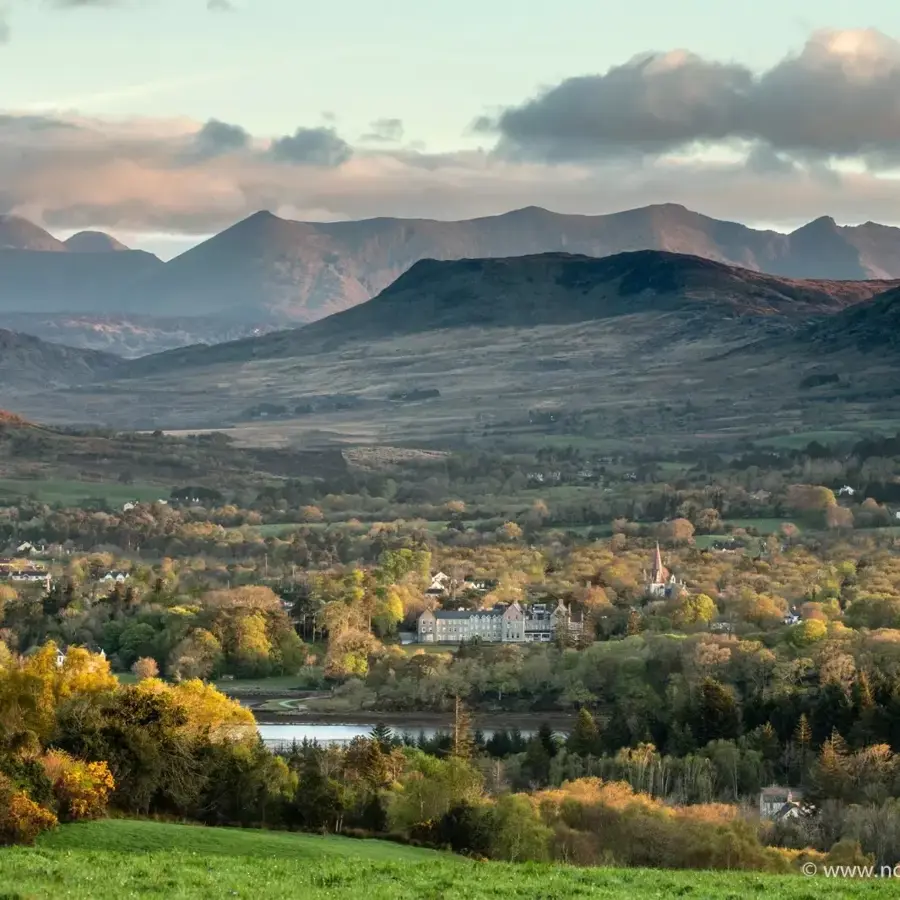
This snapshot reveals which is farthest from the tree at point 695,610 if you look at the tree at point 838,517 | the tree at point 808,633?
the tree at point 838,517

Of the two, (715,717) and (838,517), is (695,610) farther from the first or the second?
(838,517)

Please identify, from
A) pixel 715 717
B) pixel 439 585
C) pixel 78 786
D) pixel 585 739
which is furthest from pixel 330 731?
pixel 439 585

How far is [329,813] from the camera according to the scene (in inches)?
1549

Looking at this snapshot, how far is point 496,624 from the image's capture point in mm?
99062

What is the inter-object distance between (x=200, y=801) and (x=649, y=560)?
8366 cm

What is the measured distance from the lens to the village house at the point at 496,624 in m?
96.2

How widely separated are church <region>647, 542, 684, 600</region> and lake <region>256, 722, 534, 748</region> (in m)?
32.5

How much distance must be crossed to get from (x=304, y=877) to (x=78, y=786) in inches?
366

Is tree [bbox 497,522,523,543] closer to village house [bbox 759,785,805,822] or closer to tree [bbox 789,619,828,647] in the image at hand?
tree [bbox 789,619,828,647]

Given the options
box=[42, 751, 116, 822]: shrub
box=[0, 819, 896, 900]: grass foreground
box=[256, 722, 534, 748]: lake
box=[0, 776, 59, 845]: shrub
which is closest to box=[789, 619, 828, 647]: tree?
box=[256, 722, 534, 748]: lake

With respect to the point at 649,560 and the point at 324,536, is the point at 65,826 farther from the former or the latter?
the point at 324,536

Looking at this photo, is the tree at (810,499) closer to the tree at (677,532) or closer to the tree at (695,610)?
the tree at (677,532)

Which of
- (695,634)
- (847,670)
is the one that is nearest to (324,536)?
(695,634)

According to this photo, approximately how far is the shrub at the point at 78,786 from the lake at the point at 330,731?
2715 cm
